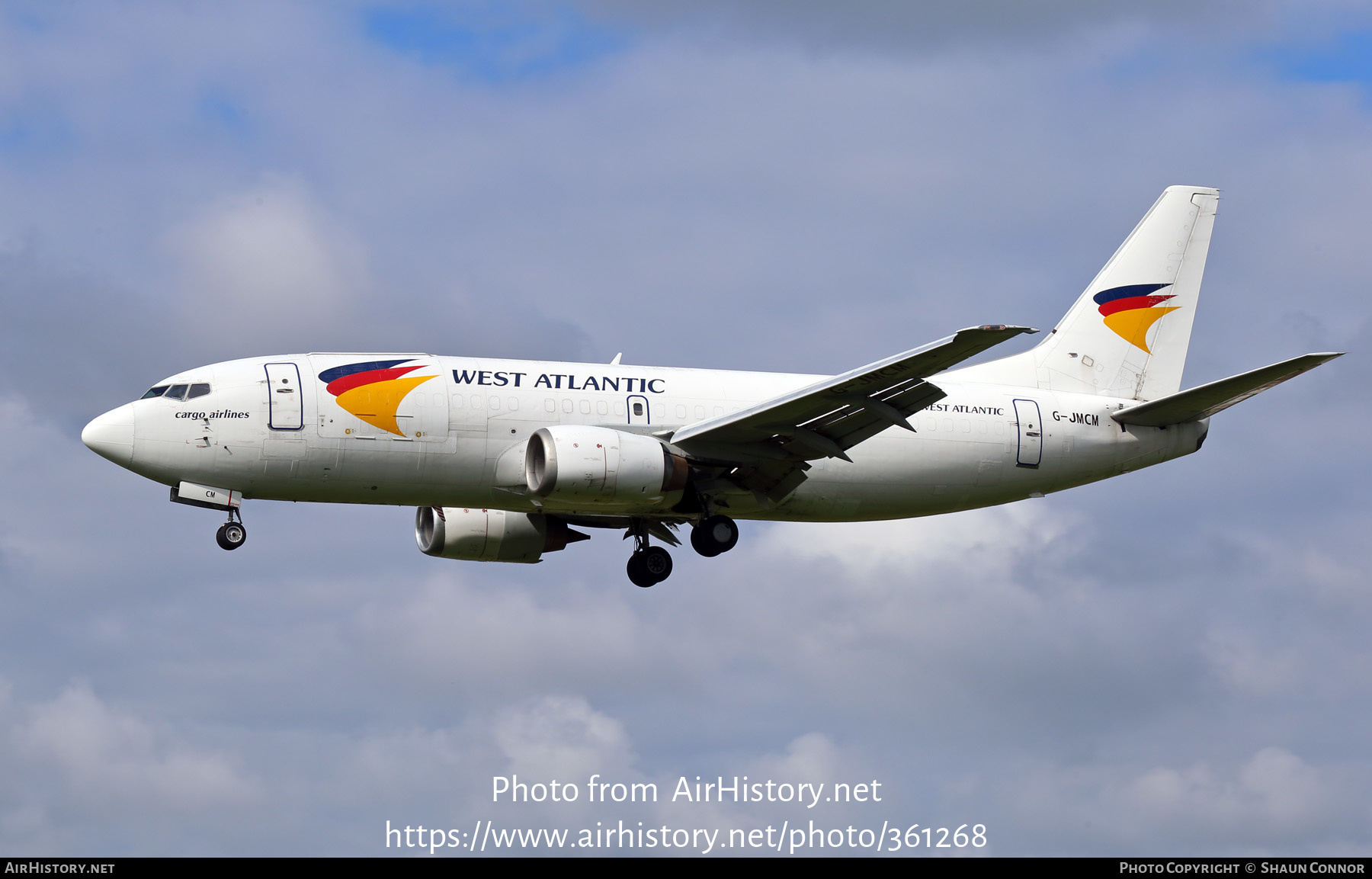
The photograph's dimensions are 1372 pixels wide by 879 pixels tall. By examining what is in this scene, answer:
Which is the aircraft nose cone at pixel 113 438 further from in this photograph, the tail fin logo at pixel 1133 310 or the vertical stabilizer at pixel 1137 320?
the tail fin logo at pixel 1133 310

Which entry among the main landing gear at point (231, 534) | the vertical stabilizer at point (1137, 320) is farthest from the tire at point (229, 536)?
the vertical stabilizer at point (1137, 320)

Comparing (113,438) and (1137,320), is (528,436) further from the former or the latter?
(1137,320)

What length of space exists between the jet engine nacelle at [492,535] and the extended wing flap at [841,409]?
6541 millimetres

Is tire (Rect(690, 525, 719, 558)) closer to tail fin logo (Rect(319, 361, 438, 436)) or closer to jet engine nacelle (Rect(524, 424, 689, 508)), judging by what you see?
jet engine nacelle (Rect(524, 424, 689, 508))

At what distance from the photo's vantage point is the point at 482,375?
3875cm

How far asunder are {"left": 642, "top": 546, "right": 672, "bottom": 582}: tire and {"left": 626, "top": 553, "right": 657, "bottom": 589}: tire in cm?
7

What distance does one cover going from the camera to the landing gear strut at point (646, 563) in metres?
43.2

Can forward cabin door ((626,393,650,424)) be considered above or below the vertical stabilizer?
below

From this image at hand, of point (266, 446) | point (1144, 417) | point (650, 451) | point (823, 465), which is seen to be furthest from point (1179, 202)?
point (266, 446)

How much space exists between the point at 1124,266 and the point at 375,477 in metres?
22.3

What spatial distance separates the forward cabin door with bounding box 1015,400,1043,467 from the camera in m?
42.5

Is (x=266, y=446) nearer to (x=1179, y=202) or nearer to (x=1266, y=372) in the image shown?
(x=1266, y=372)

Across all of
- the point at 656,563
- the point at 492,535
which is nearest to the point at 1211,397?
the point at 656,563

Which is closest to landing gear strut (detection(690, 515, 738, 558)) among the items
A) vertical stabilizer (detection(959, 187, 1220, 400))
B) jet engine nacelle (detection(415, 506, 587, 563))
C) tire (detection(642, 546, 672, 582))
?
tire (detection(642, 546, 672, 582))
